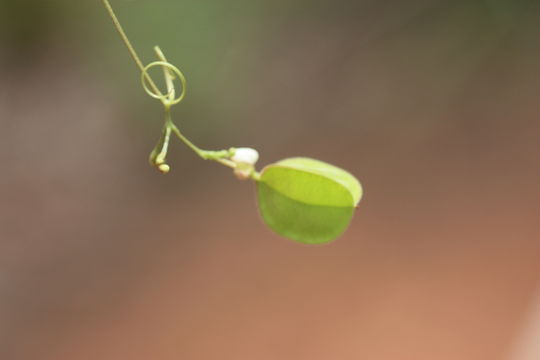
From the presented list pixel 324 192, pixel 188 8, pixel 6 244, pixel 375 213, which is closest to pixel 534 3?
pixel 375 213

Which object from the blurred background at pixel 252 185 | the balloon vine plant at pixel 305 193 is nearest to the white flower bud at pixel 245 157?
the balloon vine plant at pixel 305 193

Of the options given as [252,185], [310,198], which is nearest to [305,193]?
[310,198]

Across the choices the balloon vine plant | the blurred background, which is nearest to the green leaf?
the balloon vine plant

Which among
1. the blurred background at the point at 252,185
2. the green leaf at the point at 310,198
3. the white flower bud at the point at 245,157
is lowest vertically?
the blurred background at the point at 252,185

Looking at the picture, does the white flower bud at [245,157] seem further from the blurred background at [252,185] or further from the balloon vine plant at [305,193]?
the blurred background at [252,185]

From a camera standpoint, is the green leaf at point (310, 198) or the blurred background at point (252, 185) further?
the blurred background at point (252, 185)

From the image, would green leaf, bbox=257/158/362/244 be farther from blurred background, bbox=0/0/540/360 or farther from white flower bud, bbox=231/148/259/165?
blurred background, bbox=0/0/540/360
